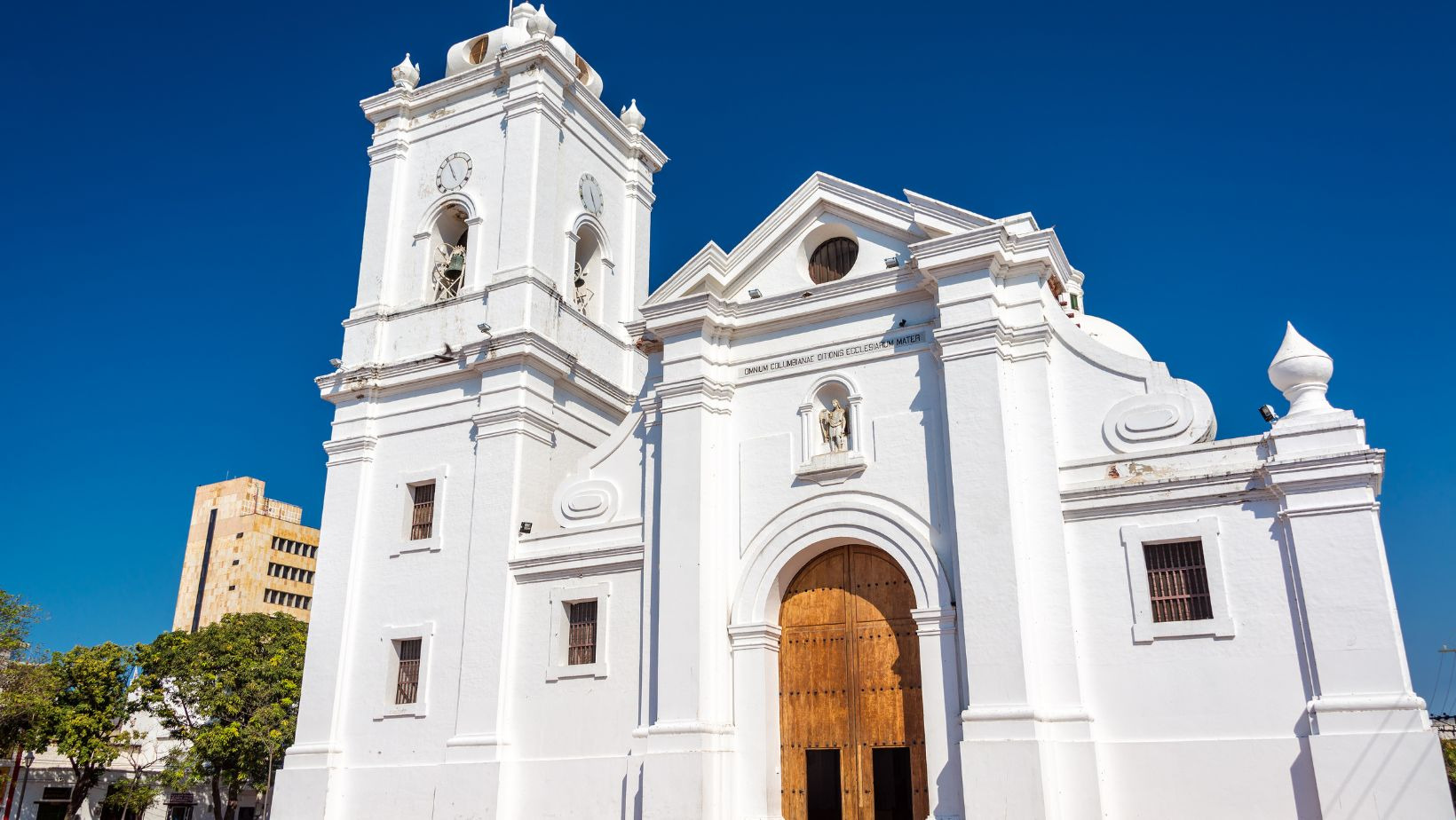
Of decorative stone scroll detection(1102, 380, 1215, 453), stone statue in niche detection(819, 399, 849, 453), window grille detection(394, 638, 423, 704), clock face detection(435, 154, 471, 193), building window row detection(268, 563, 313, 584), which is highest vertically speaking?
building window row detection(268, 563, 313, 584)

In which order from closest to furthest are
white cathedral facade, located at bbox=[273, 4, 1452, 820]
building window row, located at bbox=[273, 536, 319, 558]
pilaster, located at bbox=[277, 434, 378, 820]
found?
white cathedral facade, located at bbox=[273, 4, 1452, 820] < pilaster, located at bbox=[277, 434, 378, 820] < building window row, located at bbox=[273, 536, 319, 558]

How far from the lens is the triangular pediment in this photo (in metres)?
17.0

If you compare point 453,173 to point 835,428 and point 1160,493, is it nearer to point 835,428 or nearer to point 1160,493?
point 835,428

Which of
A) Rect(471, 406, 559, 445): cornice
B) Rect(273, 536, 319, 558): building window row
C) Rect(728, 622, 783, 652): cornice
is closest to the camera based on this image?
Rect(728, 622, 783, 652): cornice

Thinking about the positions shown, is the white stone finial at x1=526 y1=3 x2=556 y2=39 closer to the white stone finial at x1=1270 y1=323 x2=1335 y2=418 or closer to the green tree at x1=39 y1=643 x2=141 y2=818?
the white stone finial at x1=1270 y1=323 x2=1335 y2=418

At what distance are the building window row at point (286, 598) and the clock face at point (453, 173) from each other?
184ft

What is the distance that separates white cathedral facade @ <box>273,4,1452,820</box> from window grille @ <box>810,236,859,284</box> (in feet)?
0.20

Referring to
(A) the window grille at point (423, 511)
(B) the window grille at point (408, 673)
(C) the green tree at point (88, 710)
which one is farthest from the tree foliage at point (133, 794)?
(A) the window grille at point (423, 511)

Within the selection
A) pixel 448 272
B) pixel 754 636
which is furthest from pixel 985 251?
pixel 448 272

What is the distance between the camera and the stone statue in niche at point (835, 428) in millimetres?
16547

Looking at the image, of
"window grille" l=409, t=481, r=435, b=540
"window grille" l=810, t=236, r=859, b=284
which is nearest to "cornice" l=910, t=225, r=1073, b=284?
"window grille" l=810, t=236, r=859, b=284

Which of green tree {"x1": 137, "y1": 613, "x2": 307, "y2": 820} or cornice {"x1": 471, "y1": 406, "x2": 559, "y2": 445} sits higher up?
cornice {"x1": 471, "y1": 406, "x2": 559, "y2": 445}

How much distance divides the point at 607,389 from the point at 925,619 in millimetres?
9040

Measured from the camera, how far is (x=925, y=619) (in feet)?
48.6
